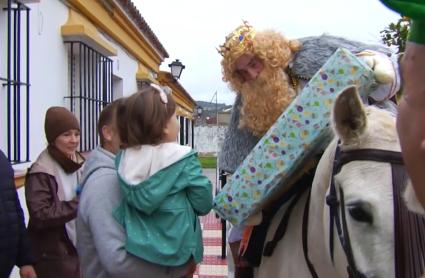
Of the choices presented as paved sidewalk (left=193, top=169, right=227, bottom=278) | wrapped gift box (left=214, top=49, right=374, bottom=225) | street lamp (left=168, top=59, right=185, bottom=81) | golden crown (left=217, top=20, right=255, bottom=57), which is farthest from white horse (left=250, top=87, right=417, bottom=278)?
street lamp (left=168, top=59, right=185, bottom=81)

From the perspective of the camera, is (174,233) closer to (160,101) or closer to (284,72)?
(160,101)

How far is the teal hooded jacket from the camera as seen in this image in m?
1.95

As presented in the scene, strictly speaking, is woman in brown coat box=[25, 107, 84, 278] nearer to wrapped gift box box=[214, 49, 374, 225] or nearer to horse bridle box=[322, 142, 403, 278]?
wrapped gift box box=[214, 49, 374, 225]

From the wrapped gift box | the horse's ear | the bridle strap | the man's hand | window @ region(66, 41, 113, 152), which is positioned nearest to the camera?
the horse's ear

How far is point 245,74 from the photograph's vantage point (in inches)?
97.8

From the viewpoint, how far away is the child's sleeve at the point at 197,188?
204 cm

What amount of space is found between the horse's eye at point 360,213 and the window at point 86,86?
4392mm

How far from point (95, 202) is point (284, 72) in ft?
3.55

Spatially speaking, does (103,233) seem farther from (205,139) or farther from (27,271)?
(205,139)

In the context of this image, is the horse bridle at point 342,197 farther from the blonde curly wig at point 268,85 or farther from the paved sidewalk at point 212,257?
the paved sidewalk at point 212,257

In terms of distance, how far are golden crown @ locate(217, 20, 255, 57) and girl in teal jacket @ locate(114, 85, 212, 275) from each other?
51cm

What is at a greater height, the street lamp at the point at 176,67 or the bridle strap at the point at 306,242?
the street lamp at the point at 176,67

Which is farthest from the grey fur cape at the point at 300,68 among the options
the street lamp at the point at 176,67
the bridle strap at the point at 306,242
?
the street lamp at the point at 176,67

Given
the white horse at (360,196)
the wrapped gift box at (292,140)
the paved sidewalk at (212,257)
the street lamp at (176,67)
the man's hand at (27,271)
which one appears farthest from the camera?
the street lamp at (176,67)
